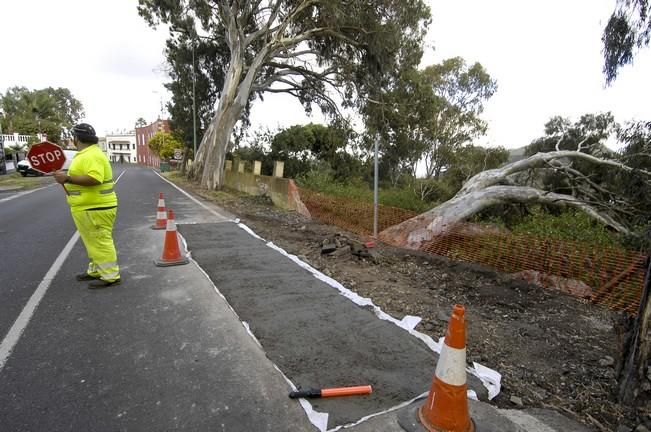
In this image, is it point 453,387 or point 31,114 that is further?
point 31,114

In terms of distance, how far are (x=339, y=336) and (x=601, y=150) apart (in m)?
10.9

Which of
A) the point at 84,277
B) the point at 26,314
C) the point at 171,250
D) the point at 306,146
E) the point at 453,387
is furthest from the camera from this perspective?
the point at 306,146

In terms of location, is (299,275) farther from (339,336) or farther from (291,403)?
(291,403)

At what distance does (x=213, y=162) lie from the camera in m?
19.1

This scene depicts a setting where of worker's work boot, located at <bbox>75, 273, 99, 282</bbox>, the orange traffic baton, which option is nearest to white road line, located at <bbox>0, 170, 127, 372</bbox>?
worker's work boot, located at <bbox>75, 273, 99, 282</bbox>

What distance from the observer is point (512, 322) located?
4.17 metres

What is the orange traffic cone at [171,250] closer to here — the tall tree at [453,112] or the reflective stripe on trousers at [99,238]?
the reflective stripe on trousers at [99,238]

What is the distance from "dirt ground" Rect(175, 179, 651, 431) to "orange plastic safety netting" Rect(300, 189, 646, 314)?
264 mm

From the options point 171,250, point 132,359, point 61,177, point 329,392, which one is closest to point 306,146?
point 171,250

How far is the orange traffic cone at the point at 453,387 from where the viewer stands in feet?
7.22

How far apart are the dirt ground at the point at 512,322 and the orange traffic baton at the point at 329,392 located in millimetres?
958

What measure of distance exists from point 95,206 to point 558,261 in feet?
19.3

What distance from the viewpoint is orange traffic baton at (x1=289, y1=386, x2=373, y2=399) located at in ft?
8.38

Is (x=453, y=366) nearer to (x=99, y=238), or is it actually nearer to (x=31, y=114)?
(x=99, y=238)
